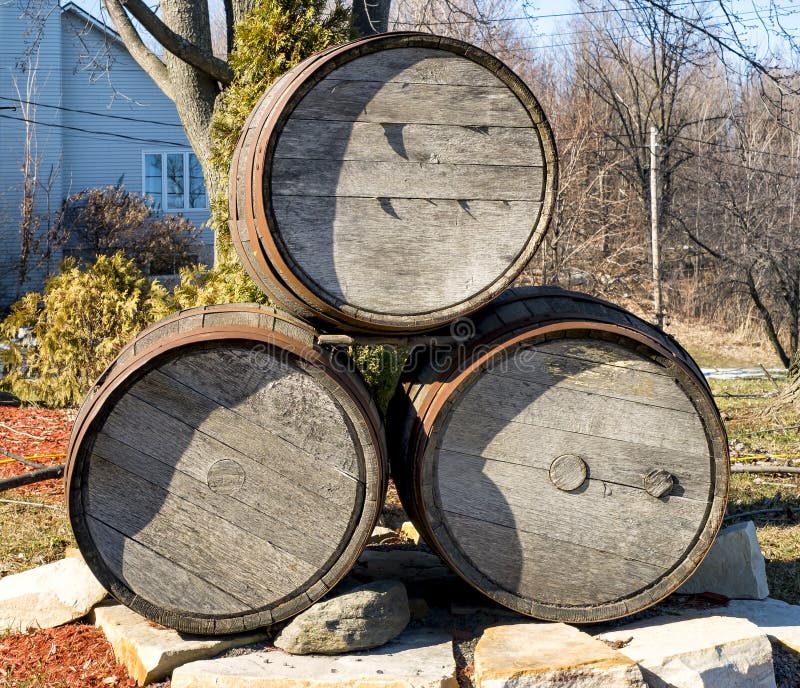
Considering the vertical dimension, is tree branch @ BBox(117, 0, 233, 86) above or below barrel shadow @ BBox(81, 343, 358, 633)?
above

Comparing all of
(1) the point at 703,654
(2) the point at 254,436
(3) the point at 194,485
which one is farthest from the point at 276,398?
(1) the point at 703,654

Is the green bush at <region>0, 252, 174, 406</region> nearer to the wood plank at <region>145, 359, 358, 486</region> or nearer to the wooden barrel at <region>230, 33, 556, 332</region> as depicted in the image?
the wood plank at <region>145, 359, 358, 486</region>

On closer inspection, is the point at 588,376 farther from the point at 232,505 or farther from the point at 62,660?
the point at 62,660

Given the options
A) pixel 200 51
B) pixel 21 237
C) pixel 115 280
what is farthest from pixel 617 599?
pixel 21 237

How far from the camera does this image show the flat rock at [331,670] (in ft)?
9.46

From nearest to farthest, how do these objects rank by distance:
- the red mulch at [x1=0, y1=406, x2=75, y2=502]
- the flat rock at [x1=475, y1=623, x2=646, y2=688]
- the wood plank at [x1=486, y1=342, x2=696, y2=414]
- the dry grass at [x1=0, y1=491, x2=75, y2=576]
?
the flat rock at [x1=475, y1=623, x2=646, y2=688] → the wood plank at [x1=486, y1=342, x2=696, y2=414] → the dry grass at [x1=0, y1=491, x2=75, y2=576] → the red mulch at [x1=0, y1=406, x2=75, y2=502]

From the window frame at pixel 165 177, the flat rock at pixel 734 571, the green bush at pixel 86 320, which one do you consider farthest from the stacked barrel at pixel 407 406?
the window frame at pixel 165 177

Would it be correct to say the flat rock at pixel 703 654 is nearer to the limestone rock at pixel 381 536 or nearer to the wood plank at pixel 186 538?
the wood plank at pixel 186 538

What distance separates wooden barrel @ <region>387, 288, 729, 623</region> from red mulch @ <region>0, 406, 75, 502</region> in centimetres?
365

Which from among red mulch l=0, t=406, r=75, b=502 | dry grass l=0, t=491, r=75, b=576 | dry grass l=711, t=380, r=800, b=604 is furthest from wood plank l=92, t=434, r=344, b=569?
red mulch l=0, t=406, r=75, b=502

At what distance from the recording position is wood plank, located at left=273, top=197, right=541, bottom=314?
301cm

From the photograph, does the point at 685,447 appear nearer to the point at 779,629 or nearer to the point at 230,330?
the point at 779,629

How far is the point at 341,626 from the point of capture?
10.3 feet

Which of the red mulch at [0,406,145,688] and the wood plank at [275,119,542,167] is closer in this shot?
the wood plank at [275,119,542,167]
